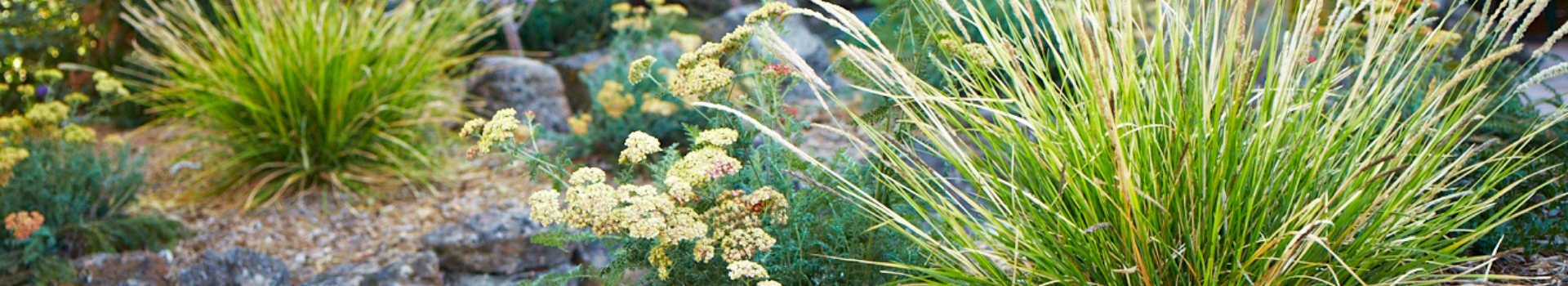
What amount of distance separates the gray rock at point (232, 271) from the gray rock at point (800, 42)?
2009mm

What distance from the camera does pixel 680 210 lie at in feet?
5.36

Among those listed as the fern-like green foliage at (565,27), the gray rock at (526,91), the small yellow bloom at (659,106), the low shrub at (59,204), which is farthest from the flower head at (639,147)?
the fern-like green foliage at (565,27)

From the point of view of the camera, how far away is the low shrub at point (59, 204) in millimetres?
3064

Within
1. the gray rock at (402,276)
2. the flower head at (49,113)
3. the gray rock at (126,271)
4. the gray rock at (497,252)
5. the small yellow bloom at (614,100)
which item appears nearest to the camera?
the gray rock at (402,276)

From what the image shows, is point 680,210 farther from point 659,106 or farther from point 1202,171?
point 659,106

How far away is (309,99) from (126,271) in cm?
103

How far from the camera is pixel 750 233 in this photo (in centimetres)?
165

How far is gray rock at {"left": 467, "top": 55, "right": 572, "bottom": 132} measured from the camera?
15.4 feet

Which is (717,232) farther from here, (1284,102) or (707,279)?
(1284,102)

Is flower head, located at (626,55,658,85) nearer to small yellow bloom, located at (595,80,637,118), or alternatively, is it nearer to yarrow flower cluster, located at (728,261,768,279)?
yarrow flower cluster, located at (728,261,768,279)

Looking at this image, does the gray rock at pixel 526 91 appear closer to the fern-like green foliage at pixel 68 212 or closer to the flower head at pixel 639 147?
the fern-like green foliage at pixel 68 212

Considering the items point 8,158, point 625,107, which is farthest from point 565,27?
point 8,158

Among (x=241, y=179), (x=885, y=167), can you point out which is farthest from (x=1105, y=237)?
(x=241, y=179)

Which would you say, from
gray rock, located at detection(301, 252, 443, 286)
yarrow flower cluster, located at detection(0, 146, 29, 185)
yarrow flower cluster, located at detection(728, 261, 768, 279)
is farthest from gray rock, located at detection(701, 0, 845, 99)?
yarrow flower cluster, located at detection(728, 261, 768, 279)
